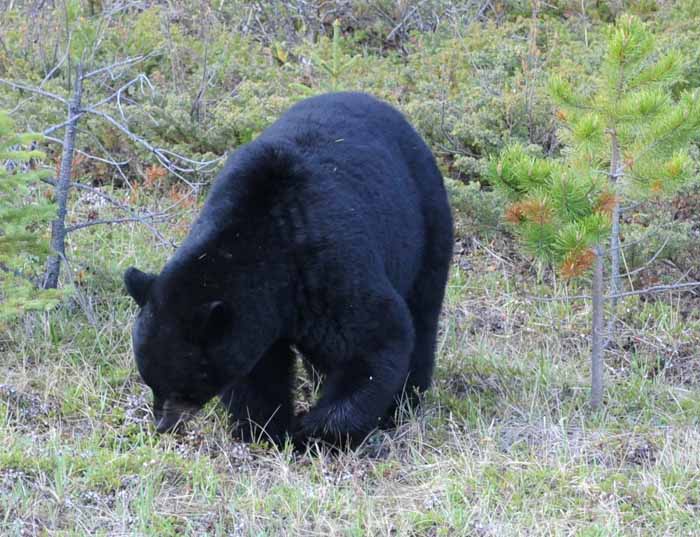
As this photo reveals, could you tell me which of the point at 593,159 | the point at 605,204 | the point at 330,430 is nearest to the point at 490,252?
the point at 593,159

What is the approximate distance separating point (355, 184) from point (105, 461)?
5.18ft

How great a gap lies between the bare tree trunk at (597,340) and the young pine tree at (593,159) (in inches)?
10.4

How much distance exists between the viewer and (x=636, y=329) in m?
6.12

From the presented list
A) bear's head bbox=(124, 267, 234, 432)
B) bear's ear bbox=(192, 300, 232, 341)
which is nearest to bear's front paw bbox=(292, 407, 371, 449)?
bear's head bbox=(124, 267, 234, 432)

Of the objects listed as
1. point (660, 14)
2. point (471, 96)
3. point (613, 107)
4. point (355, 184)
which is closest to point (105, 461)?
point (355, 184)

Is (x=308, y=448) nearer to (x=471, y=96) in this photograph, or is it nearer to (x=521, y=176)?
(x=521, y=176)

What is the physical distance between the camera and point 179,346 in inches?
164

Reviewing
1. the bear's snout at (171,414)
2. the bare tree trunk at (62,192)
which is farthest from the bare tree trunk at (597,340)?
the bare tree trunk at (62,192)

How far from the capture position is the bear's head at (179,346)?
163 inches

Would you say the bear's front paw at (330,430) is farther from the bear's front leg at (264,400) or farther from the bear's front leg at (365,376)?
the bear's front leg at (264,400)

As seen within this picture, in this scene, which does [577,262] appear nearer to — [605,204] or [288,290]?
[605,204]

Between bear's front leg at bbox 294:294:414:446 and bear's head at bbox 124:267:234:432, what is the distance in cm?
47

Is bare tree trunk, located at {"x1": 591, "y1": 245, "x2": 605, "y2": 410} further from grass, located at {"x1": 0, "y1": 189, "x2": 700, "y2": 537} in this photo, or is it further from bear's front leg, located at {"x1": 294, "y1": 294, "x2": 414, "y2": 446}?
bear's front leg, located at {"x1": 294, "y1": 294, "x2": 414, "y2": 446}

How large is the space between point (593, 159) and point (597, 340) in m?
0.90
